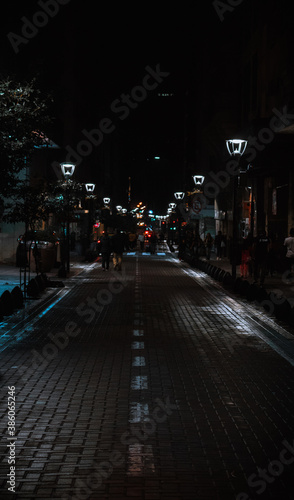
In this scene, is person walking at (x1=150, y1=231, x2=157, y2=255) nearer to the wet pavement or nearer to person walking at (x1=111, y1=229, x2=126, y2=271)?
person walking at (x1=111, y1=229, x2=126, y2=271)

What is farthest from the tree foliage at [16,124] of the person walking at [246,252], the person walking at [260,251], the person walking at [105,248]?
the person walking at [105,248]

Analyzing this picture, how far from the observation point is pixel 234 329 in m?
14.2

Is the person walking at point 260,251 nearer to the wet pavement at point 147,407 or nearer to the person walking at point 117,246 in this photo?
the person walking at point 117,246

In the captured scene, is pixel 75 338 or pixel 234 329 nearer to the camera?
pixel 75 338

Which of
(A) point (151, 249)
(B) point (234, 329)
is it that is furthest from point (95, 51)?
(B) point (234, 329)

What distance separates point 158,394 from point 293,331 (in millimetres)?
5910

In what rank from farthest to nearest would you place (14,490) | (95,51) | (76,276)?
(95,51) → (76,276) → (14,490)

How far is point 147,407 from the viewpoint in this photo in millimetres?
7648

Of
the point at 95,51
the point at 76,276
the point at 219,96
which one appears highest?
the point at 95,51

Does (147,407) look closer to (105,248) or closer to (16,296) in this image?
(16,296)

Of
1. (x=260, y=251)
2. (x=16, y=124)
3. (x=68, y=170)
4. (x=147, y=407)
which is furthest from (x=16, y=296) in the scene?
(x=68, y=170)

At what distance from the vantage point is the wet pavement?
5344 millimetres

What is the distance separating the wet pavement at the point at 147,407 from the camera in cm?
534

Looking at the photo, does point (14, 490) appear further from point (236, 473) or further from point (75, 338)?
point (75, 338)
